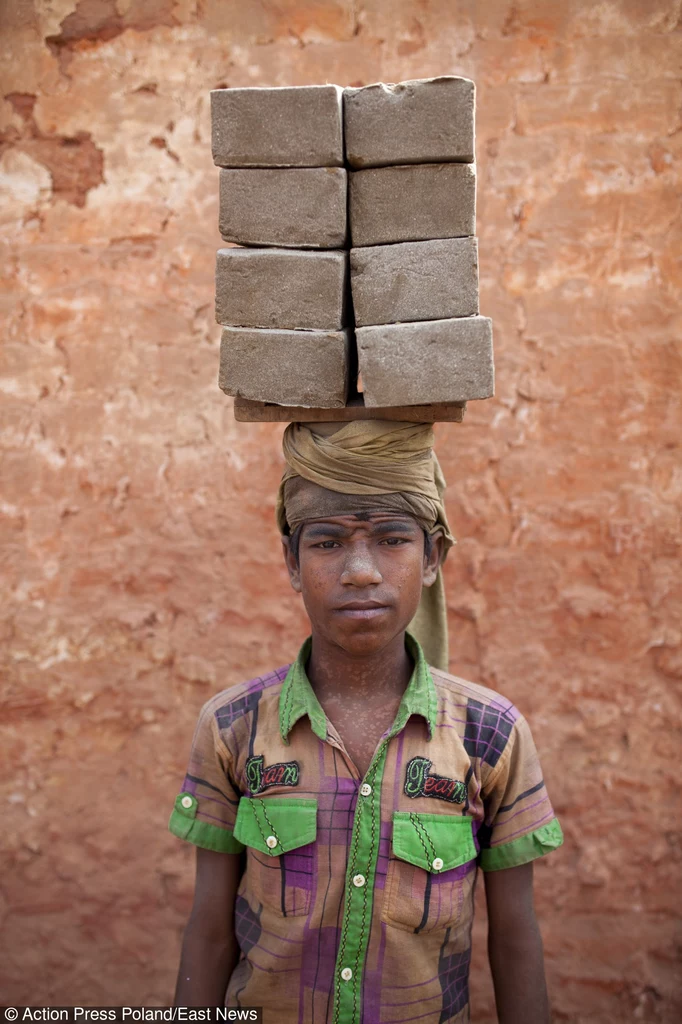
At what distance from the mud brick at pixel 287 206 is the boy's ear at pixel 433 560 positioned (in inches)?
29.6

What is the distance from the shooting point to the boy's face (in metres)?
1.96

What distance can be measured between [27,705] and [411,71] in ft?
9.25

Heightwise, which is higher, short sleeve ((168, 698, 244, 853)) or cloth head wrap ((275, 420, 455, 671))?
cloth head wrap ((275, 420, 455, 671))

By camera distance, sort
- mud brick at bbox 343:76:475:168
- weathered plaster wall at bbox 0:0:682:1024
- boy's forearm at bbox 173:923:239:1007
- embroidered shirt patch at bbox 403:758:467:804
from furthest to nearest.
Answer: 1. weathered plaster wall at bbox 0:0:682:1024
2. boy's forearm at bbox 173:923:239:1007
3. embroidered shirt patch at bbox 403:758:467:804
4. mud brick at bbox 343:76:475:168

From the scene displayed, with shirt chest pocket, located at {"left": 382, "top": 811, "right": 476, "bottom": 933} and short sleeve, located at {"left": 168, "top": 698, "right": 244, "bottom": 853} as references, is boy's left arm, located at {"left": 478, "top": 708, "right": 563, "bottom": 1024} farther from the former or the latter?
short sleeve, located at {"left": 168, "top": 698, "right": 244, "bottom": 853}

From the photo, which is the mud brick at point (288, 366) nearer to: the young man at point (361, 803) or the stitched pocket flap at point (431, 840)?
the young man at point (361, 803)

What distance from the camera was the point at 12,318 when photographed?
3352mm

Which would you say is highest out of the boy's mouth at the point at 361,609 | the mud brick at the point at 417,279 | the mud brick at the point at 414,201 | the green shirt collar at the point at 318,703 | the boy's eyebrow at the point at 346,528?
the mud brick at the point at 414,201

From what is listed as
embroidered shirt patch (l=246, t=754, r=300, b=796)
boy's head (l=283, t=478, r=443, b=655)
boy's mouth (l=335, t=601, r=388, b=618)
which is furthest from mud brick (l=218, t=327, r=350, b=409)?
embroidered shirt patch (l=246, t=754, r=300, b=796)

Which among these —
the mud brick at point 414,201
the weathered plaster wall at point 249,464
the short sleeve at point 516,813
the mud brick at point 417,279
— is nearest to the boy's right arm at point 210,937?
the short sleeve at point 516,813

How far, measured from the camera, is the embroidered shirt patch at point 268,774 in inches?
80.4

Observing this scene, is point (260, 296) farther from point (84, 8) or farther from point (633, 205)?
point (84, 8)

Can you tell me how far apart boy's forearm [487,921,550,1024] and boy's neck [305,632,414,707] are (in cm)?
64

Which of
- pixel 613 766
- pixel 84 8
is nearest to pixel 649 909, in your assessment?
pixel 613 766
